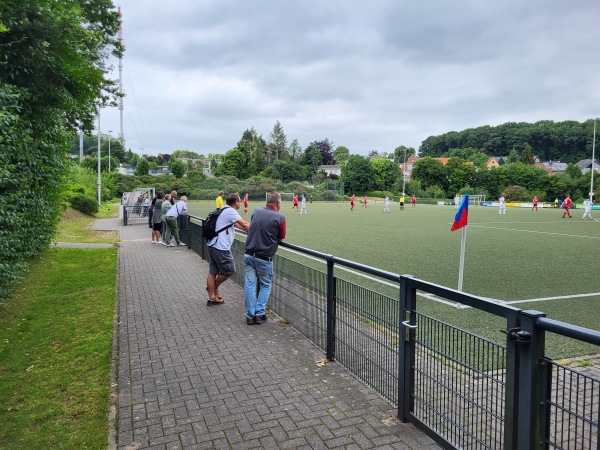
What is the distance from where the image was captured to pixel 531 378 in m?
2.43

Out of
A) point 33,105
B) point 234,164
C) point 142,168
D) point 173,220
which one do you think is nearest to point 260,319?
point 33,105

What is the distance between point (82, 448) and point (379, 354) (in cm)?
252

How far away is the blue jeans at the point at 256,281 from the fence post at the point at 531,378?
415 centimetres

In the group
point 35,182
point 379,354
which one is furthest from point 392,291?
point 35,182

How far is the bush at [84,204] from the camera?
31.0 m

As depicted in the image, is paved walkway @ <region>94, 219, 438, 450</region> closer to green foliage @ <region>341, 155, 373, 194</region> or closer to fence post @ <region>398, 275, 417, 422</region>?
fence post @ <region>398, 275, 417, 422</region>

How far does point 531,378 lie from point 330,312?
282 cm

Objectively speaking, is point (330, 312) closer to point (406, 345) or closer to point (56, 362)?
point (406, 345)

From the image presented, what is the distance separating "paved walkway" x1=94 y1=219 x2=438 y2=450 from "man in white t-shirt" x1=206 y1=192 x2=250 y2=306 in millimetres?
433

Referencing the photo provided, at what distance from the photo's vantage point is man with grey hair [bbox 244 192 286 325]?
20.2ft

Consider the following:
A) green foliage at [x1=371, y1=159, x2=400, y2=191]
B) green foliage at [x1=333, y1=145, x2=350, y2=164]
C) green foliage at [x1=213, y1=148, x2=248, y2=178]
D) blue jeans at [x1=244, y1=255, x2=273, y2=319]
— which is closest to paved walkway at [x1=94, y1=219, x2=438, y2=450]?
blue jeans at [x1=244, y1=255, x2=273, y2=319]

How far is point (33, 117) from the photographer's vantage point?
7.84 metres

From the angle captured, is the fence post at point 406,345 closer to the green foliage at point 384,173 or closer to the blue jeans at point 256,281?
the blue jeans at point 256,281

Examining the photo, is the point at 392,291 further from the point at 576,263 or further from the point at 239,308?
the point at 576,263
